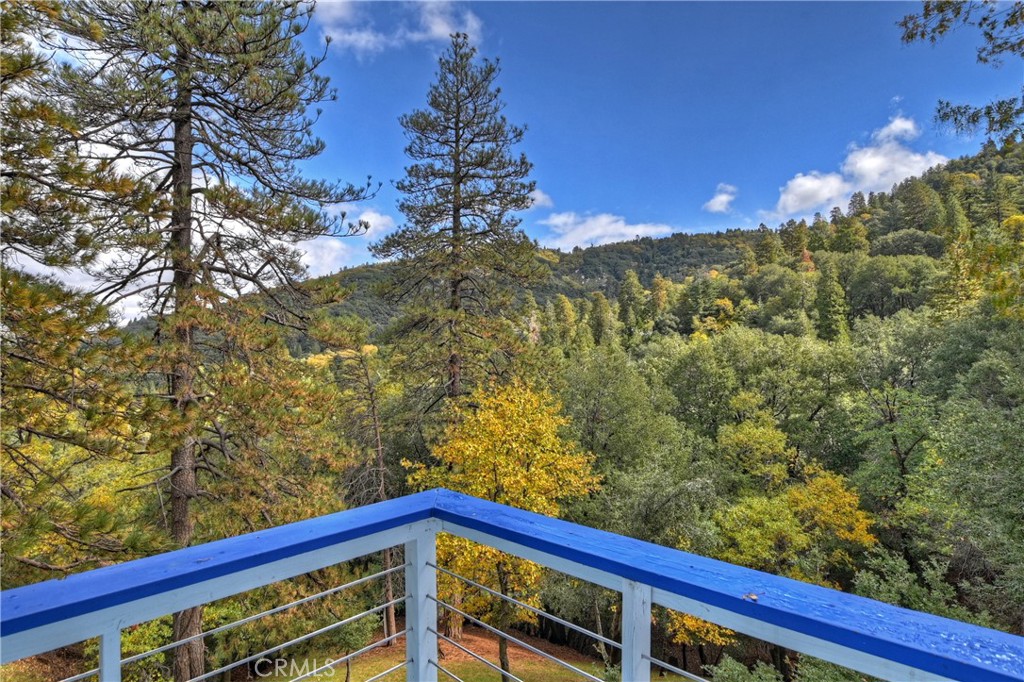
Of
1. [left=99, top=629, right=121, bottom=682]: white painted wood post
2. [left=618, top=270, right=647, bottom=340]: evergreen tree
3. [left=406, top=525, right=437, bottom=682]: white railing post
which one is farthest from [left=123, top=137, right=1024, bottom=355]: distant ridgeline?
[left=99, top=629, right=121, bottom=682]: white painted wood post

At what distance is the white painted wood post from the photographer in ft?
2.93

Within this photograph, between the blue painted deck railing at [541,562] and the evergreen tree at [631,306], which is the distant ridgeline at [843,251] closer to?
the blue painted deck railing at [541,562]

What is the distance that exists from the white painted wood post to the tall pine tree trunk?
11.6 ft

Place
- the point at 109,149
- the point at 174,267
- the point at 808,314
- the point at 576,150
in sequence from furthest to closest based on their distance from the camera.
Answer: the point at 808,314
the point at 576,150
the point at 174,267
the point at 109,149

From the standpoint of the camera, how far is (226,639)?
35.6 feet

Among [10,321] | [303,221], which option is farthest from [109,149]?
[10,321]

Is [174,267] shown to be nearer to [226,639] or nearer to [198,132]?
[198,132]

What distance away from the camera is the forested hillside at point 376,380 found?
10.7 feet

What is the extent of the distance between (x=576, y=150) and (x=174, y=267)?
1322 cm

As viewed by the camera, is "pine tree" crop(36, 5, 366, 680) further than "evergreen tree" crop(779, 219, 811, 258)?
No

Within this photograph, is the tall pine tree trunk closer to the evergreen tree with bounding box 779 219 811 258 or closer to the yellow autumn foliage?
the yellow autumn foliage

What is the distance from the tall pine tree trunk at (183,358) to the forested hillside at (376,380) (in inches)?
1.4

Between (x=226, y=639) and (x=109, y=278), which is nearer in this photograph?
(x=109, y=278)

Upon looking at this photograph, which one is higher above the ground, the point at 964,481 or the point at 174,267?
the point at 174,267
